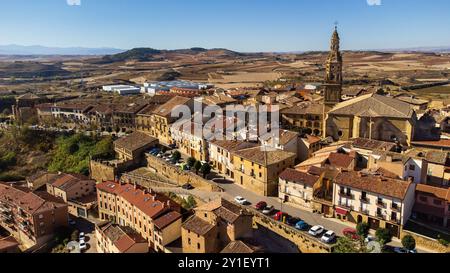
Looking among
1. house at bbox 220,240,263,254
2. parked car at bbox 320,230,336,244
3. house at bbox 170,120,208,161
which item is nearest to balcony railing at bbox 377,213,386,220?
parked car at bbox 320,230,336,244

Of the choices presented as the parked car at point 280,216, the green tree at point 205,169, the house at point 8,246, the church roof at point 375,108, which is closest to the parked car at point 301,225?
the parked car at point 280,216

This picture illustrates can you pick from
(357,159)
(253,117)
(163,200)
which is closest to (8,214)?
(163,200)

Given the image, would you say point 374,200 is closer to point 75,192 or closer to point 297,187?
point 297,187

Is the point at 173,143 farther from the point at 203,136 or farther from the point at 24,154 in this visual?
A: the point at 24,154

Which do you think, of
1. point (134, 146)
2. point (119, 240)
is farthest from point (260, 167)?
point (134, 146)

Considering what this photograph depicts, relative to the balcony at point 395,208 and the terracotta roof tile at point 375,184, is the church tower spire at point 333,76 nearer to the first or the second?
the terracotta roof tile at point 375,184

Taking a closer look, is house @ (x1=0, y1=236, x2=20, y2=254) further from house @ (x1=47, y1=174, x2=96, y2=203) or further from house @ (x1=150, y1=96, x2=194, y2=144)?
house @ (x1=150, y1=96, x2=194, y2=144)
